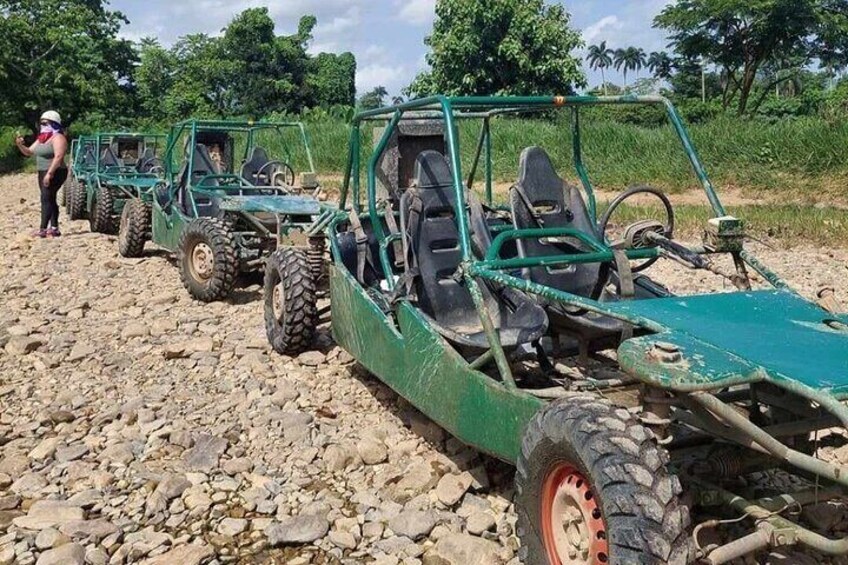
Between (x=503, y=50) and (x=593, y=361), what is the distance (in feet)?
66.8

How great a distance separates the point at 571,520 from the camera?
2.58 metres

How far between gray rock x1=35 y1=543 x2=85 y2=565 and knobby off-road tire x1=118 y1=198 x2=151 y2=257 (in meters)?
6.37

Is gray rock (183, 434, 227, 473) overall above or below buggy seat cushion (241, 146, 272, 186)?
below

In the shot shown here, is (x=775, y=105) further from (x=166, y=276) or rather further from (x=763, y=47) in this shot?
(x=166, y=276)

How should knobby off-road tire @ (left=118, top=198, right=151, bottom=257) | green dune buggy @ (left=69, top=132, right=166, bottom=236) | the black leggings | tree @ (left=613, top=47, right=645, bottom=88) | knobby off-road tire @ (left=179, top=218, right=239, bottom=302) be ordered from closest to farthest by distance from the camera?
knobby off-road tire @ (left=179, top=218, right=239, bottom=302), knobby off-road tire @ (left=118, top=198, right=151, bottom=257), the black leggings, green dune buggy @ (left=69, top=132, right=166, bottom=236), tree @ (left=613, top=47, right=645, bottom=88)

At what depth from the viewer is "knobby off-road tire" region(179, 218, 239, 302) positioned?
6.81m

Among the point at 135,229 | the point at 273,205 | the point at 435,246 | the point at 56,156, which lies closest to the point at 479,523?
the point at 435,246

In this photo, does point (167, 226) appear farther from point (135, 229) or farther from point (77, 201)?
point (77, 201)

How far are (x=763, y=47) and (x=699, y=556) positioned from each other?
23.7 metres

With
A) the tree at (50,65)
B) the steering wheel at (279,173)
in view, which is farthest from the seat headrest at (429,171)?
the tree at (50,65)

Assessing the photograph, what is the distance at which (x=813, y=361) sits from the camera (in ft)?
8.14

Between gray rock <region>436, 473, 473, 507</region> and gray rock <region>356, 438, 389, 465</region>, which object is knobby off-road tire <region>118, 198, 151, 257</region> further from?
gray rock <region>436, 473, 473, 507</region>

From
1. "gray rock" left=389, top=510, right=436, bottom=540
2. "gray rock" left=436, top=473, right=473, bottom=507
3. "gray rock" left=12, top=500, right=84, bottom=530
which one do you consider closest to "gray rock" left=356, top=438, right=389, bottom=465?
"gray rock" left=436, top=473, right=473, bottom=507

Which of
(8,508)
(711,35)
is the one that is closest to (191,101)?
(711,35)
